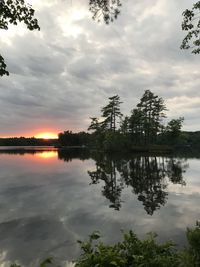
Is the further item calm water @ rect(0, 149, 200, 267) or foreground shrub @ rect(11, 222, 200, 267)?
calm water @ rect(0, 149, 200, 267)

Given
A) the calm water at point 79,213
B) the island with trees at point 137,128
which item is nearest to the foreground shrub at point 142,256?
the calm water at point 79,213

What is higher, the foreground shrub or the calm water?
the foreground shrub

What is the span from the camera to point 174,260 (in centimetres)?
684

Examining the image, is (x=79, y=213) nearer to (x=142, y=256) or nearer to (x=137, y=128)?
(x=142, y=256)

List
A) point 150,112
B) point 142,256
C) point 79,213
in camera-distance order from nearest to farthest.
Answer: point 142,256 → point 79,213 → point 150,112

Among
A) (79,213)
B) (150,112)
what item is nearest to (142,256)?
(79,213)

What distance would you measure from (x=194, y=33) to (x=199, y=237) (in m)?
10.2

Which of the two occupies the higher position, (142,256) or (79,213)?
(142,256)

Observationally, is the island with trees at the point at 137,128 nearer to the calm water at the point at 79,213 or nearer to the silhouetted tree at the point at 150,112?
the silhouetted tree at the point at 150,112

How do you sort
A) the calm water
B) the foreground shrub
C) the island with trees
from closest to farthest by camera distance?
the foreground shrub → the calm water → the island with trees

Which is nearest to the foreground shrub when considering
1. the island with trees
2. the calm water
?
the calm water

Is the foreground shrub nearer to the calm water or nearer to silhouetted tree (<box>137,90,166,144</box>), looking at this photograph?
the calm water

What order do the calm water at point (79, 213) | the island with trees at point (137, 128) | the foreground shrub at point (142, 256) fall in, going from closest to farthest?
1. the foreground shrub at point (142, 256)
2. the calm water at point (79, 213)
3. the island with trees at point (137, 128)

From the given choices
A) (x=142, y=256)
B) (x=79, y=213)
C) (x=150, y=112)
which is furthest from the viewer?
(x=150, y=112)
